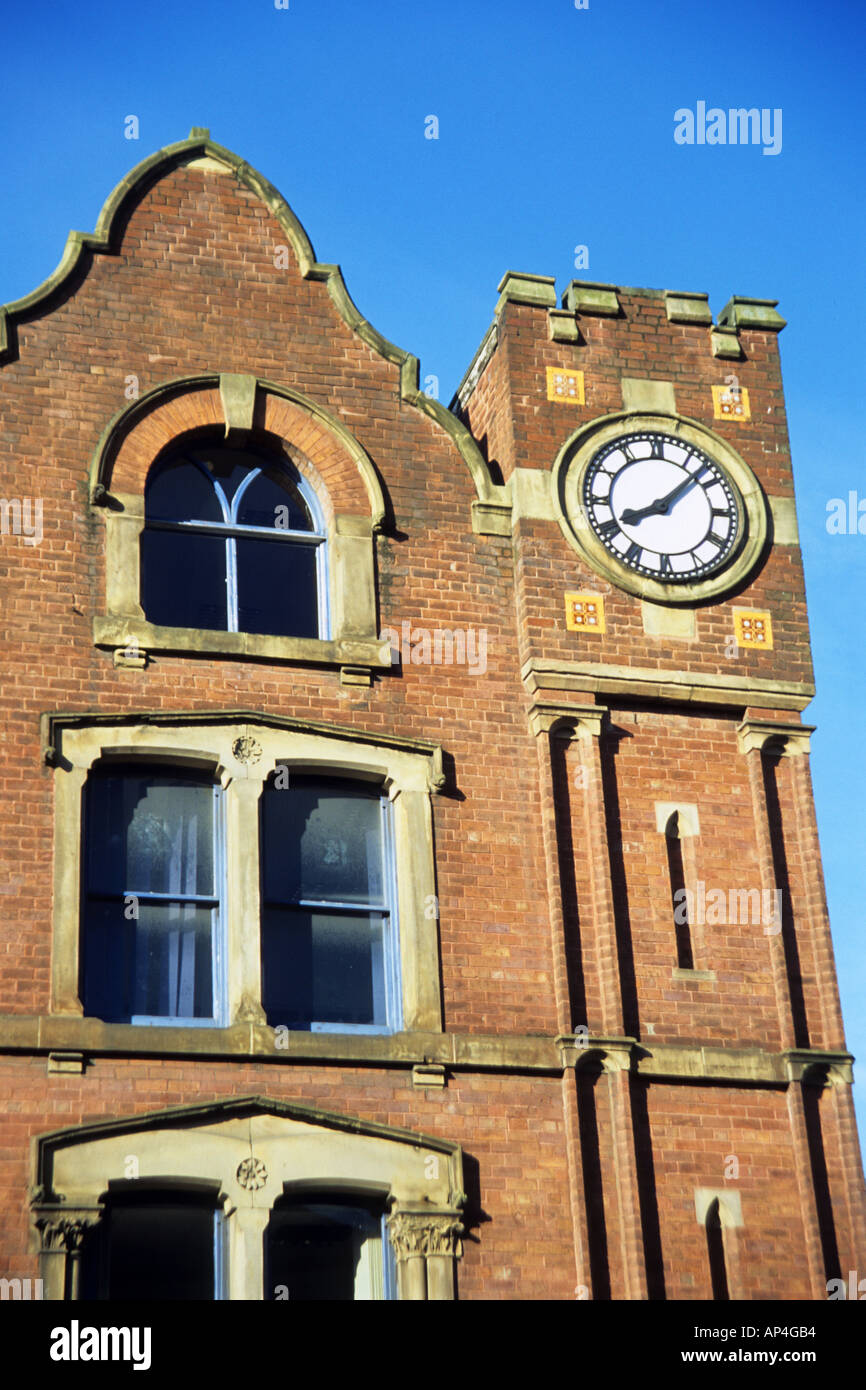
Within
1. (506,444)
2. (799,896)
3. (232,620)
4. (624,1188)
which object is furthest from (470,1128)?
(506,444)

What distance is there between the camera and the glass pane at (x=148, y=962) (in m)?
15.9

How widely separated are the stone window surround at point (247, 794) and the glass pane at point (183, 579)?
4.09 ft

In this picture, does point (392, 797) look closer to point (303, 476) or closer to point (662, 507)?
point (303, 476)

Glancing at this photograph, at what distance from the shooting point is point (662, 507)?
18859 mm

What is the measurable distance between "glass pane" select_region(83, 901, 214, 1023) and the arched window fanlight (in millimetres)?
2669

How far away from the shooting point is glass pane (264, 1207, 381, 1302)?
610 inches

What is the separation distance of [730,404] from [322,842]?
19.6 ft

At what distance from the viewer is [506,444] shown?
1892 cm

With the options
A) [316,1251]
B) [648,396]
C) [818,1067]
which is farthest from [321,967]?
[648,396]

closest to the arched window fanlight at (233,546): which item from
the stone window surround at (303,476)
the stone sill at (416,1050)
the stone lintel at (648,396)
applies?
the stone window surround at (303,476)

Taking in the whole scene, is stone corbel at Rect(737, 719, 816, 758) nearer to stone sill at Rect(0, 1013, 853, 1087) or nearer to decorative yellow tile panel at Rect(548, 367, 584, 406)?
stone sill at Rect(0, 1013, 853, 1087)

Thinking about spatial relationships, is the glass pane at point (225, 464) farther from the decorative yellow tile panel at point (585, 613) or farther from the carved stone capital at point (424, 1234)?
the carved stone capital at point (424, 1234)
